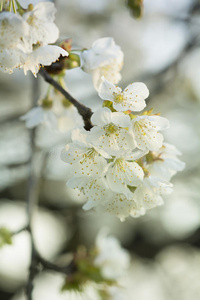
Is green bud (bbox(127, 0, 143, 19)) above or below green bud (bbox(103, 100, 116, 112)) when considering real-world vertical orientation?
above

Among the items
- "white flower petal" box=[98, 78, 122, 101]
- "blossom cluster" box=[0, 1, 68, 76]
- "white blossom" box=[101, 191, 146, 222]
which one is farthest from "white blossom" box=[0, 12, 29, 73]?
"white blossom" box=[101, 191, 146, 222]

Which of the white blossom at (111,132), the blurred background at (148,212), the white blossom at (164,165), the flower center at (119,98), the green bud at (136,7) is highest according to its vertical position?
the green bud at (136,7)

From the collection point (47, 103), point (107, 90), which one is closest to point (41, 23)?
point (107, 90)

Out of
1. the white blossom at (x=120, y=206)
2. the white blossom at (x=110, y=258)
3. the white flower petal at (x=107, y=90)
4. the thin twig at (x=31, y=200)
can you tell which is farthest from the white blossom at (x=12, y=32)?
the white blossom at (x=110, y=258)

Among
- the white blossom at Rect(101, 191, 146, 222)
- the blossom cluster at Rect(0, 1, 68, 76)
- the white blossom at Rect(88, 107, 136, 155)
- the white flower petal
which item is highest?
the blossom cluster at Rect(0, 1, 68, 76)

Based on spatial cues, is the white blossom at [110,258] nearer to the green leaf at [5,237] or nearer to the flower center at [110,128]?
the green leaf at [5,237]

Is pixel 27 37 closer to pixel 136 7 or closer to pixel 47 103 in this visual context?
pixel 136 7

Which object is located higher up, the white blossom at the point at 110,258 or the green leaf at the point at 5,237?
the green leaf at the point at 5,237

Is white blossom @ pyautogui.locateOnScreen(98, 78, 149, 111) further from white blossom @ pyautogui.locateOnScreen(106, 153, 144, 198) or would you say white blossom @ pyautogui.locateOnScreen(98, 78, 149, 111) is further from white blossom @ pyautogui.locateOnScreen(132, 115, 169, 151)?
white blossom @ pyautogui.locateOnScreen(106, 153, 144, 198)
